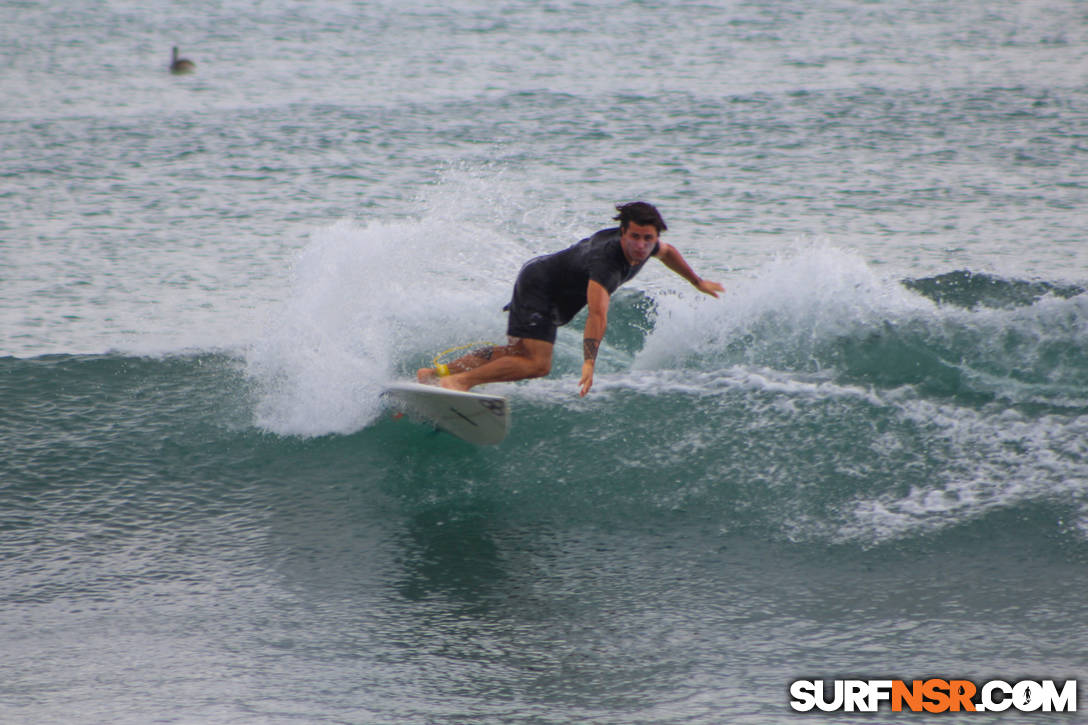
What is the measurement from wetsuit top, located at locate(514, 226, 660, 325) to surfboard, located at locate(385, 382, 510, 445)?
68cm

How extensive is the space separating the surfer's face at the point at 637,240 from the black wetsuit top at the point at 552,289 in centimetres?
17

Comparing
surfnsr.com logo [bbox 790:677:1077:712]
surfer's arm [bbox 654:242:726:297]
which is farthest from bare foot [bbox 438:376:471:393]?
surfnsr.com logo [bbox 790:677:1077:712]

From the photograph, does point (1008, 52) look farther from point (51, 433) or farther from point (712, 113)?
point (51, 433)

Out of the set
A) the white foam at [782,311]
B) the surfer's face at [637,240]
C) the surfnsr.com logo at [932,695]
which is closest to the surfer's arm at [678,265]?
the surfer's face at [637,240]

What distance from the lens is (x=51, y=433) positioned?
762 cm

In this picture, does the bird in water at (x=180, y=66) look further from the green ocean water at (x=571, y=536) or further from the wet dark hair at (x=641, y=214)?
the wet dark hair at (x=641, y=214)

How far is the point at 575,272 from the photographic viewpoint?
22.9ft

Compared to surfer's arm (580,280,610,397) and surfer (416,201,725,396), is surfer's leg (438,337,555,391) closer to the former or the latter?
surfer (416,201,725,396)

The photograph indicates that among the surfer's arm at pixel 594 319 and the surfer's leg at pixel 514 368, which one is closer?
the surfer's arm at pixel 594 319

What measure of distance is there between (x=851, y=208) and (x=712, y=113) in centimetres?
583

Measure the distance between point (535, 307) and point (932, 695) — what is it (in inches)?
129

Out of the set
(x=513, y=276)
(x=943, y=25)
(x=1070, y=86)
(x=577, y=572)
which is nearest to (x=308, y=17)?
(x=943, y=25)

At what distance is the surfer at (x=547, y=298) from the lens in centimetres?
674

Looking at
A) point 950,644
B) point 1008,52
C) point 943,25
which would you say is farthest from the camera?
point 943,25
